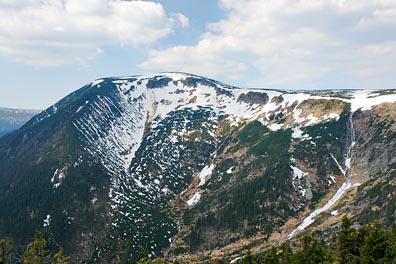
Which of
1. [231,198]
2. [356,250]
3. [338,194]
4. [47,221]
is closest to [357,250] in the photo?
[356,250]

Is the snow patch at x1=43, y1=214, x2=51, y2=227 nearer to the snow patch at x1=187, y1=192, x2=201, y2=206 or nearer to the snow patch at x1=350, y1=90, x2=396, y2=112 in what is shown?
the snow patch at x1=187, y1=192, x2=201, y2=206

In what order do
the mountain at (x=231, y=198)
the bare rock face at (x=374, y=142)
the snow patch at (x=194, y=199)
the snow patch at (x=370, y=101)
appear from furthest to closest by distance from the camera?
the snow patch at (x=370, y=101) < the snow patch at (x=194, y=199) < the bare rock face at (x=374, y=142) < the mountain at (x=231, y=198)

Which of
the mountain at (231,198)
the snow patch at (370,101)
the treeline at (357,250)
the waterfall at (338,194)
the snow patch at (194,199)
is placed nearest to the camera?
the treeline at (357,250)

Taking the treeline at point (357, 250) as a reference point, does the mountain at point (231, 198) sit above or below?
below

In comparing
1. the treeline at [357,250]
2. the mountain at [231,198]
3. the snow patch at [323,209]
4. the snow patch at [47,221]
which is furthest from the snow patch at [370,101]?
the snow patch at [47,221]

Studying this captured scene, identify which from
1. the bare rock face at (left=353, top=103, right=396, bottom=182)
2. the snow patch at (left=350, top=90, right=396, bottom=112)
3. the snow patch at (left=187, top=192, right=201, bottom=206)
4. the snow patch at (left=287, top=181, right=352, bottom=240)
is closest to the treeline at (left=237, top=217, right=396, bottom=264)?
the snow patch at (left=287, top=181, right=352, bottom=240)

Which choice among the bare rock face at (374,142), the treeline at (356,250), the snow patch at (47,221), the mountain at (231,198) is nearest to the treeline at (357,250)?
the treeline at (356,250)

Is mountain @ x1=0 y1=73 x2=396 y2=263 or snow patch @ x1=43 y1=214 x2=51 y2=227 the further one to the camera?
snow patch @ x1=43 y1=214 x2=51 y2=227

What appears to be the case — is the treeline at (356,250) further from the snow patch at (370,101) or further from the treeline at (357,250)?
the snow patch at (370,101)

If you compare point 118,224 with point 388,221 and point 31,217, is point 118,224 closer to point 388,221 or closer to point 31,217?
point 31,217

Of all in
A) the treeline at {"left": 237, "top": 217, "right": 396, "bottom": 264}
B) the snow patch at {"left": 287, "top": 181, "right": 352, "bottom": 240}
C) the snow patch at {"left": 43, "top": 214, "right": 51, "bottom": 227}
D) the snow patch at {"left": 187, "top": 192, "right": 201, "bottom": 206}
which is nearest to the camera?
the treeline at {"left": 237, "top": 217, "right": 396, "bottom": 264}

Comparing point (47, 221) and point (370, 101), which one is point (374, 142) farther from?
point (47, 221)

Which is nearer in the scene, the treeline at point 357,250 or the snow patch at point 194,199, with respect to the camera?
the treeline at point 357,250

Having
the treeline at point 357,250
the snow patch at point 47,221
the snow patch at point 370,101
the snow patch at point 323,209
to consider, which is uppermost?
the snow patch at point 370,101
